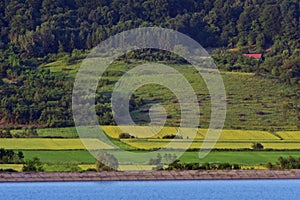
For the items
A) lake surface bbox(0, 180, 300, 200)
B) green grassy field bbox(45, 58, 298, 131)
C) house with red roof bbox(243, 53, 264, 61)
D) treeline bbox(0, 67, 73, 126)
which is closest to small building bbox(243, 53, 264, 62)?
house with red roof bbox(243, 53, 264, 61)

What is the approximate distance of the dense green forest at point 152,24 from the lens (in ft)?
434

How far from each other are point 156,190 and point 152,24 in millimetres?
79408

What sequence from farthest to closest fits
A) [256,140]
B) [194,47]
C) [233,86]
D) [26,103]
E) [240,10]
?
[240,10], [194,47], [233,86], [26,103], [256,140]

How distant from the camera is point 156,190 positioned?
7488 centimetres

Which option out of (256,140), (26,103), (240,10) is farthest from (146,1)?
(256,140)

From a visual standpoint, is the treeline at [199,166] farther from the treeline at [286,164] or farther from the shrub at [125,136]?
the shrub at [125,136]

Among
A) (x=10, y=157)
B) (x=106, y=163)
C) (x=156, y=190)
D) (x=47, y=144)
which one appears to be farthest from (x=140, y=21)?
(x=156, y=190)

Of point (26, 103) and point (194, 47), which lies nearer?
→ point (26, 103)

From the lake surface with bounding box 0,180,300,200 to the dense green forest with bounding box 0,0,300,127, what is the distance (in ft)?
140

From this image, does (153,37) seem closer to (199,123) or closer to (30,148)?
(199,123)

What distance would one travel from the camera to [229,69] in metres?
130

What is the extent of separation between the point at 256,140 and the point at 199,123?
7.54 meters

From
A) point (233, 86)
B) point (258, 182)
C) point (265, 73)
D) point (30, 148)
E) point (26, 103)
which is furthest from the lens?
point (265, 73)

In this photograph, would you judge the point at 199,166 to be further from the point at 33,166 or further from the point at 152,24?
the point at 152,24
